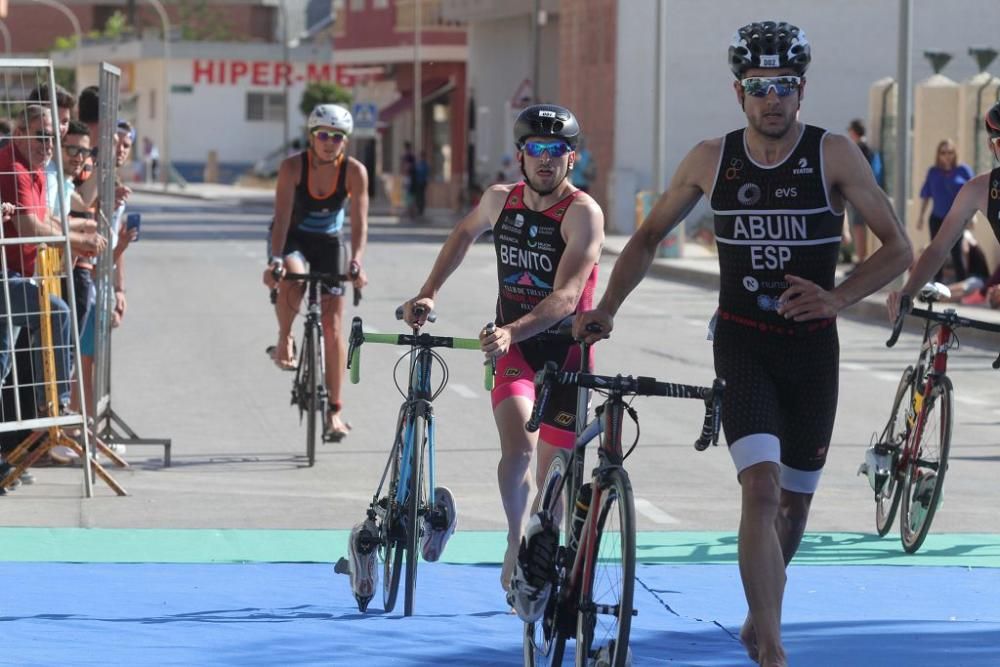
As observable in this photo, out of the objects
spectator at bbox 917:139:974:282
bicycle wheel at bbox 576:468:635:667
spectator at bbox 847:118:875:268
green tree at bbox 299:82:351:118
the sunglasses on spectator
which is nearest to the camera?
bicycle wheel at bbox 576:468:635:667

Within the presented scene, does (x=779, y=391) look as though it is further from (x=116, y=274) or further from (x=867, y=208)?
(x=116, y=274)

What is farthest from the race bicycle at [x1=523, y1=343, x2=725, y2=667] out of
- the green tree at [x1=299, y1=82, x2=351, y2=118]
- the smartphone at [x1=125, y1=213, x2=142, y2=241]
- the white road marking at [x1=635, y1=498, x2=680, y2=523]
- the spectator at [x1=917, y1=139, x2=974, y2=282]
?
the green tree at [x1=299, y1=82, x2=351, y2=118]

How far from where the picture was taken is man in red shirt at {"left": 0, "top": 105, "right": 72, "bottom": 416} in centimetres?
1033

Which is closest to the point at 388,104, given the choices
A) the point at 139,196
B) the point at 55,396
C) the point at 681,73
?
the point at 139,196

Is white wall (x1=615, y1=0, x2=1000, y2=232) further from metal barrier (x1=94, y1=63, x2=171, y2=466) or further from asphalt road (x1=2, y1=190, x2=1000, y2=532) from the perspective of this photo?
metal barrier (x1=94, y1=63, x2=171, y2=466)

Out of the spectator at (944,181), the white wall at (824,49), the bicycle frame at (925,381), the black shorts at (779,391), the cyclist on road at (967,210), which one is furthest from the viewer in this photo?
the white wall at (824,49)

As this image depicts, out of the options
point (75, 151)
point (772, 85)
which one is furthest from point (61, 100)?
point (772, 85)

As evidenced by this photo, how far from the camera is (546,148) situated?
7.16m

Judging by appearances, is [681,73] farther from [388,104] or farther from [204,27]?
[204,27]

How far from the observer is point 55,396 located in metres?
10.4

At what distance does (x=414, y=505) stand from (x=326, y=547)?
1800 millimetres

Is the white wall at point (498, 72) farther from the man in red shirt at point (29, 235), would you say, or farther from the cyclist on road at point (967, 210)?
the cyclist on road at point (967, 210)

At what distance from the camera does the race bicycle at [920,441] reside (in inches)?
346

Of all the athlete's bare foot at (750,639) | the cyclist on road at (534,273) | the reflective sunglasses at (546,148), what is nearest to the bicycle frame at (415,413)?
the cyclist on road at (534,273)
